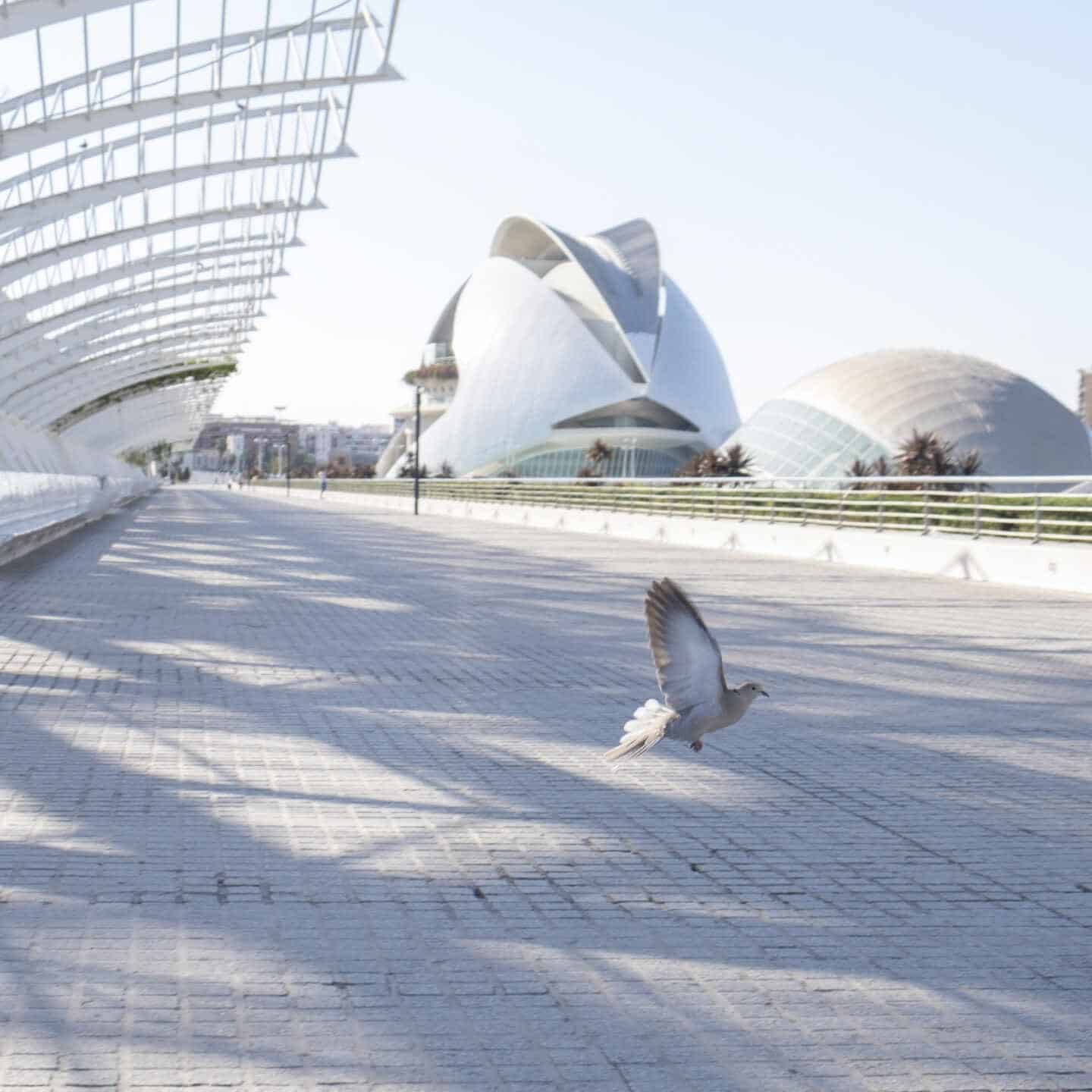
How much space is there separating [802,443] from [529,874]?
2534 inches

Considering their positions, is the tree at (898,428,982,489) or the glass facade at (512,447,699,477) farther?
the glass facade at (512,447,699,477)

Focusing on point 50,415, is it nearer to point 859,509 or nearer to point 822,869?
point 859,509

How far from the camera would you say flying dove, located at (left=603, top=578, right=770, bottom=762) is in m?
4.41

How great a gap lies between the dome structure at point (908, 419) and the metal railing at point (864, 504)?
1305 cm

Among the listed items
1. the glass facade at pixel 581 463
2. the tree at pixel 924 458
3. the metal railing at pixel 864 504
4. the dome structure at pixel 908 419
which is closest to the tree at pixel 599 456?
the glass facade at pixel 581 463

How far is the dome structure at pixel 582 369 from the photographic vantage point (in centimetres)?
9775

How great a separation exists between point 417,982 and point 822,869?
1.77 metres

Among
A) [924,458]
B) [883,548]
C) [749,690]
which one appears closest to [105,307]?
[883,548]

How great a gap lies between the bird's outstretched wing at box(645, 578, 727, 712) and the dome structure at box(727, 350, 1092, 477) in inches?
2428

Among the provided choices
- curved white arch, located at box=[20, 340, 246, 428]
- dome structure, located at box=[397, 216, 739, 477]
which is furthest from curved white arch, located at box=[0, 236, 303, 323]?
dome structure, located at box=[397, 216, 739, 477]

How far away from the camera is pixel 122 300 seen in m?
38.5

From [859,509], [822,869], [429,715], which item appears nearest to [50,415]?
[859,509]

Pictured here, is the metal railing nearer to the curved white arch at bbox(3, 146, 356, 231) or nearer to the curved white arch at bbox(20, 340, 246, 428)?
the curved white arch at bbox(3, 146, 356, 231)

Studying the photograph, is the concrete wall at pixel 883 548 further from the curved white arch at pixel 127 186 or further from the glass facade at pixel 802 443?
the glass facade at pixel 802 443
